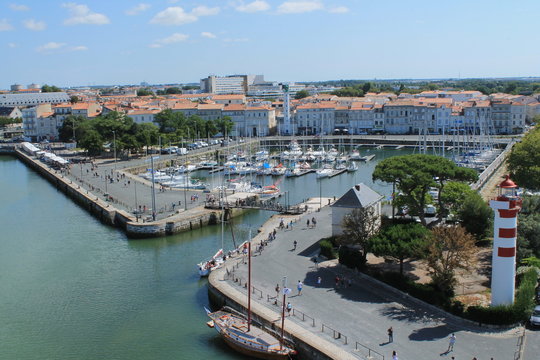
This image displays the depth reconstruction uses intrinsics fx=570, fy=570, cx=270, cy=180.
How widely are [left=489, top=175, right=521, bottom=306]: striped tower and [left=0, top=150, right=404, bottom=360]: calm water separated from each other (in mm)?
9859

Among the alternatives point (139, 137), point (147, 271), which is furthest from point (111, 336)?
point (139, 137)

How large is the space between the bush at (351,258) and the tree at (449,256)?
365cm

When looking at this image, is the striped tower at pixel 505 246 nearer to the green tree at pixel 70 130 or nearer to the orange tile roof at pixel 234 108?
the green tree at pixel 70 130

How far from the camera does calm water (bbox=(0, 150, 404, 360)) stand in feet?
72.5

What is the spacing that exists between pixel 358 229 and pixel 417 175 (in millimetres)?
4952

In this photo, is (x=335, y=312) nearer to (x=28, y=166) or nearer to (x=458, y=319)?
(x=458, y=319)

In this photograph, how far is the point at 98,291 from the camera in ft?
91.5

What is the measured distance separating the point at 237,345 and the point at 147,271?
11.5 m

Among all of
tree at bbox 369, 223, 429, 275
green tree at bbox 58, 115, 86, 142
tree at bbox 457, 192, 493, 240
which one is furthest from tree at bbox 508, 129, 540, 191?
green tree at bbox 58, 115, 86, 142

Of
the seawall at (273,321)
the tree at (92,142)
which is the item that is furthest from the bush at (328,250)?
the tree at (92,142)

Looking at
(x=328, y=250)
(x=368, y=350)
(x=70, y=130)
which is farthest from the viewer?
(x=70, y=130)

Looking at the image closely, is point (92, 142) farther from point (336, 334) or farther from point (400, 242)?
point (336, 334)

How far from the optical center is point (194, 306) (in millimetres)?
25234

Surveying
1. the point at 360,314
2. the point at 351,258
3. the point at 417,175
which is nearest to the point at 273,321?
the point at 360,314
